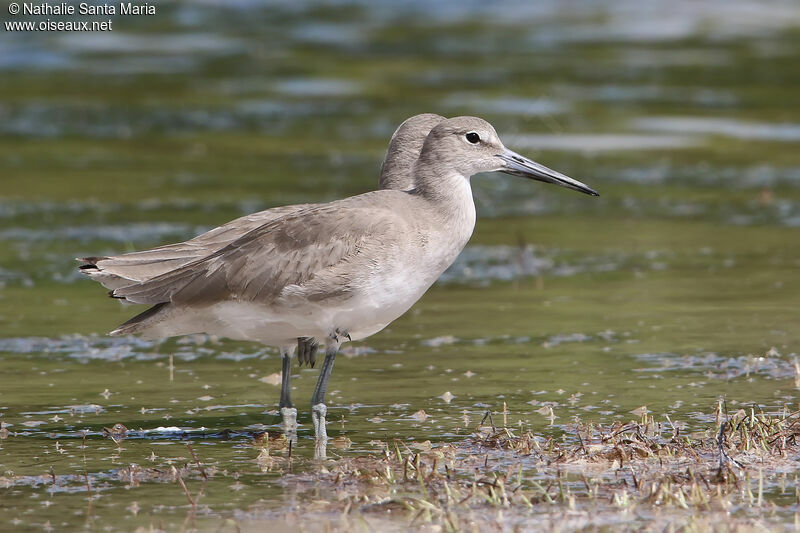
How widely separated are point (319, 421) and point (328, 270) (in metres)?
0.81

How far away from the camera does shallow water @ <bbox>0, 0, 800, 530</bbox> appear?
321 inches

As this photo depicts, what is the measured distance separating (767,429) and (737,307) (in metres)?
3.69

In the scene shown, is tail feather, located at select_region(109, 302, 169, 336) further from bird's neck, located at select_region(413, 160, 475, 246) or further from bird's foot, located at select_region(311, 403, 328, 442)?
bird's neck, located at select_region(413, 160, 475, 246)

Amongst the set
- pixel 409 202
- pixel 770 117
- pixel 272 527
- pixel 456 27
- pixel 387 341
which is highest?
pixel 456 27

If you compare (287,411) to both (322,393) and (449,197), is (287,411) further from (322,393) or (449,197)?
(449,197)

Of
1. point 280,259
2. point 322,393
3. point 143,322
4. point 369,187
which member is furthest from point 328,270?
point 369,187

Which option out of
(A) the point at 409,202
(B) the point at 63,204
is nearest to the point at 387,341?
(A) the point at 409,202

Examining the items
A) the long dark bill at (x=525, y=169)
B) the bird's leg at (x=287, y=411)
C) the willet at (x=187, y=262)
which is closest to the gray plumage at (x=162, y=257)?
the willet at (x=187, y=262)

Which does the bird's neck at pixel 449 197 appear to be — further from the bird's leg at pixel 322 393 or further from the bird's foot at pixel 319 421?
the bird's foot at pixel 319 421

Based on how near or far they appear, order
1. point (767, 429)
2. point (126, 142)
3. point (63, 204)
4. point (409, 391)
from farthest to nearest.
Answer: point (126, 142), point (63, 204), point (409, 391), point (767, 429)

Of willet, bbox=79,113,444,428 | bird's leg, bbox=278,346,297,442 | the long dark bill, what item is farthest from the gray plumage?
the long dark bill

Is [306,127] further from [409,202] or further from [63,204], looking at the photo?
[409,202]

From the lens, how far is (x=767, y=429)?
23.9 feet

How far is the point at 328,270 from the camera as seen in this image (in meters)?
7.98
